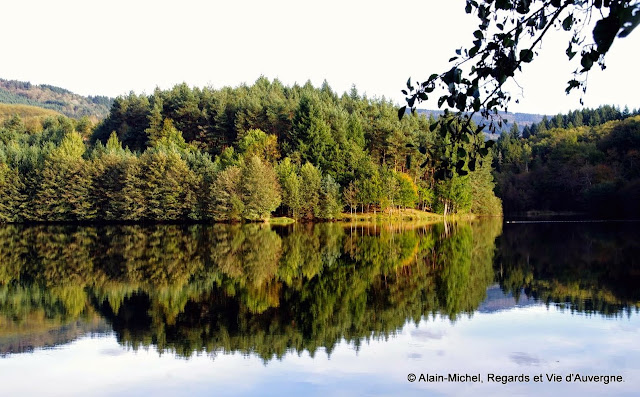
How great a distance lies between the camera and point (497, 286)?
68.4 feet

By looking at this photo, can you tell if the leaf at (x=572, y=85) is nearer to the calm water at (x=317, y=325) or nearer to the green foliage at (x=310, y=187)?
the calm water at (x=317, y=325)

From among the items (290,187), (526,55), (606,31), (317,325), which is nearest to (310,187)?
(290,187)

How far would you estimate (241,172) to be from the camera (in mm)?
70500

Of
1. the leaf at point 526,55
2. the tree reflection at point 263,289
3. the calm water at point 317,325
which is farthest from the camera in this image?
the tree reflection at point 263,289

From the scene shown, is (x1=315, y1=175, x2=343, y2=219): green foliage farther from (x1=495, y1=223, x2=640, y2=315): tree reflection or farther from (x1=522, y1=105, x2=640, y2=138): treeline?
(x1=522, y1=105, x2=640, y2=138): treeline

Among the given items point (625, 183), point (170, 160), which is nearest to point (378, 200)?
point (170, 160)

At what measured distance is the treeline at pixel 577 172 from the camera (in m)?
81.2

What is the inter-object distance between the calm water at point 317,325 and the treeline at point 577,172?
192 feet

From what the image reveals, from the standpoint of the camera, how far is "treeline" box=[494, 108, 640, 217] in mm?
81250

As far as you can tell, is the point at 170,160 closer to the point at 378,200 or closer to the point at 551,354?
the point at 378,200

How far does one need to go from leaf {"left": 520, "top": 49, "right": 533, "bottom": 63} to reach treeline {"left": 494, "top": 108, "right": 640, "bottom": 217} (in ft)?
268

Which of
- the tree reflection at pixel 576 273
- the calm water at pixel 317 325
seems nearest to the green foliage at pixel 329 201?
the tree reflection at pixel 576 273

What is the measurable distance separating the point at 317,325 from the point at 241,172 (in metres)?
56.6

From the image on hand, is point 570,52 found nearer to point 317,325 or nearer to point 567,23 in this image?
point 567,23
